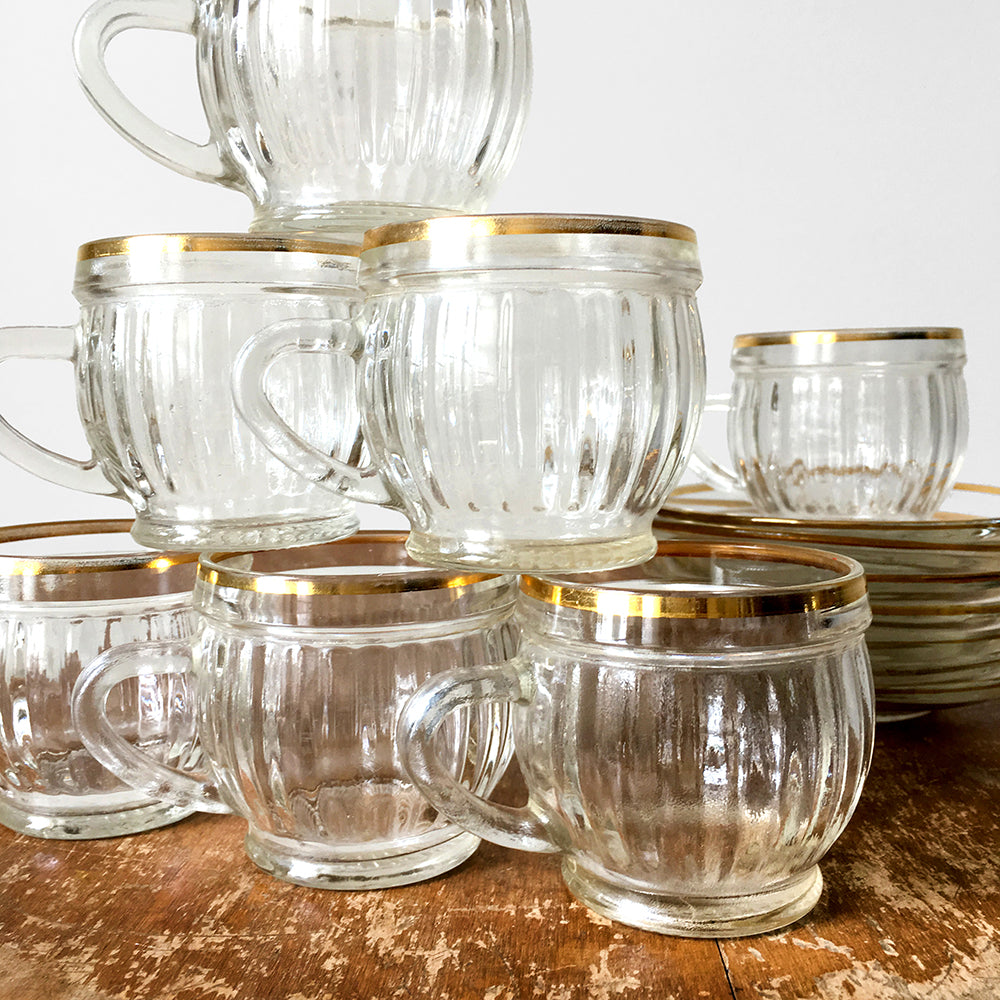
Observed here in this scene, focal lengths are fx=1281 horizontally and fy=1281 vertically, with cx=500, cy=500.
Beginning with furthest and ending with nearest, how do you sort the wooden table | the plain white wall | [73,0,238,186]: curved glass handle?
the plain white wall < [73,0,238,186]: curved glass handle < the wooden table

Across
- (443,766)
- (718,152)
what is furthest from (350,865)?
(718,152)

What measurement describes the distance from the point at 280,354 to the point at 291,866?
166 mm

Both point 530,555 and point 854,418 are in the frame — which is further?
point 854,418

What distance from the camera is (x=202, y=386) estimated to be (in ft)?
1.35

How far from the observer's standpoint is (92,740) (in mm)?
426

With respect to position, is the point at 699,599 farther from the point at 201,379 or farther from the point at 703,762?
the point at 201,379

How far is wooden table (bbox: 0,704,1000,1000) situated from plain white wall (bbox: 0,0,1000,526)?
686 mm

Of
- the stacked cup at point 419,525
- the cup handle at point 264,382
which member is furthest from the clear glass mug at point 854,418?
the cup handle at point 264,382

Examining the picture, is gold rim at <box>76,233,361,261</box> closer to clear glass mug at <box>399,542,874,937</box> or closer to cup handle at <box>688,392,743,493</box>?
clear glass mug at <box>399,542,874,937</box>

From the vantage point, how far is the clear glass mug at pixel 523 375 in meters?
0.36

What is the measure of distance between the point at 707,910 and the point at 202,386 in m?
0.22

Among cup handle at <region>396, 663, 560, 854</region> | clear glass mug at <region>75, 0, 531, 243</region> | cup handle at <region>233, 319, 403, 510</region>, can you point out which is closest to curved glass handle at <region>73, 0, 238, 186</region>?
clear glass mug at <region>75, 0, 531, 243</region>

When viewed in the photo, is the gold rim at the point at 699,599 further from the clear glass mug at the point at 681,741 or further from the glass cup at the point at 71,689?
the glass cup at the point at 71,689

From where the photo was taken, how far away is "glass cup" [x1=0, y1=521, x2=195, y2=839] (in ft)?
1.52
